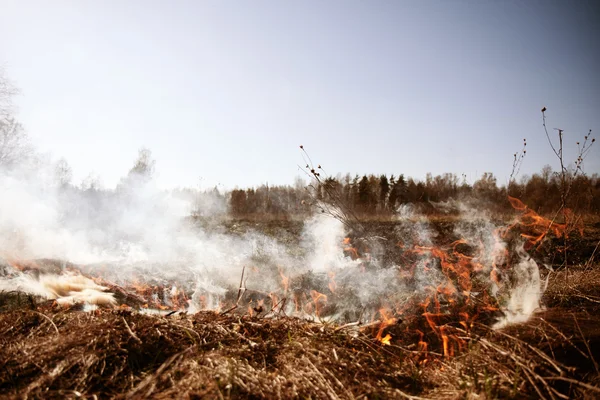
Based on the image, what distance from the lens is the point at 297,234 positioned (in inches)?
583

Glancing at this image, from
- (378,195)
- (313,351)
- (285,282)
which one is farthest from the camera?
(378,195)

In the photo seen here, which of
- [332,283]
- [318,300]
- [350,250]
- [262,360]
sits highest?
[262,360]

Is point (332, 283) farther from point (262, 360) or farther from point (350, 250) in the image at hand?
point (262, 360)

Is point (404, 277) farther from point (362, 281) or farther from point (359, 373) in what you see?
point (359, 373)

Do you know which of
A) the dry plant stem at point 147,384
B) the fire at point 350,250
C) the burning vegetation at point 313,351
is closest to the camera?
the dry plant stem at point 147,384

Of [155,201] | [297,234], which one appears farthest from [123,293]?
[155,201]

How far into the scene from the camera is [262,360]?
7.33 feet

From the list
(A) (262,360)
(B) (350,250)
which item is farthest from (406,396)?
(B) (350,250)

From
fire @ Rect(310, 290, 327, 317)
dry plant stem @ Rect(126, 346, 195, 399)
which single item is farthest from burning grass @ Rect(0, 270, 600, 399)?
fire @ Rect(310, 290, 327, 317)

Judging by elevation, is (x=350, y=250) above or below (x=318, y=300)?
above

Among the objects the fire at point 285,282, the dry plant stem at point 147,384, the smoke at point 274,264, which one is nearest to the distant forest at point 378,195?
the smoke at point 274,264

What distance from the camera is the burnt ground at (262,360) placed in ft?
5.94

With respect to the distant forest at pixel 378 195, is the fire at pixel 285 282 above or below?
below

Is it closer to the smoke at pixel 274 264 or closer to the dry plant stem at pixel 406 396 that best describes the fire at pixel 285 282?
the smoke at pixel 274 264
